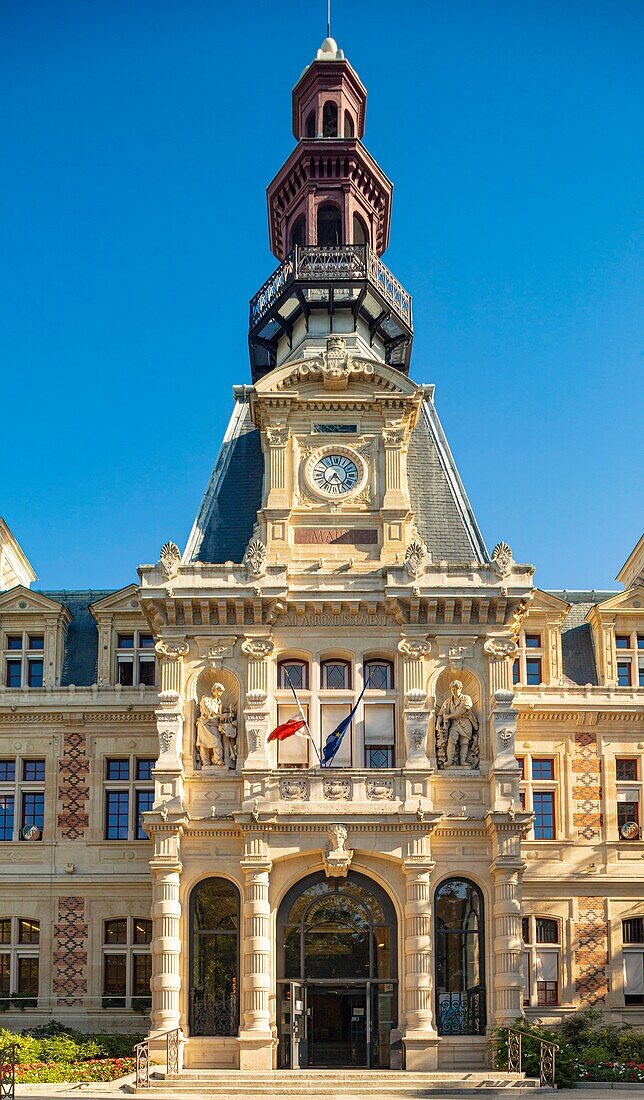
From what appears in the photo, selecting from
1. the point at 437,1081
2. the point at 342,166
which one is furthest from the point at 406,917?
the point at 342,166

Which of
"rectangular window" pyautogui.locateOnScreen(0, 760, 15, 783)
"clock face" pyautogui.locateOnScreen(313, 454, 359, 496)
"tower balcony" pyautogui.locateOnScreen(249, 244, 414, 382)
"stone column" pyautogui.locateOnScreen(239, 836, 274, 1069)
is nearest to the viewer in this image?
"stone column" pyautogui.locateOnScreen(239, 836, 274, 1069)

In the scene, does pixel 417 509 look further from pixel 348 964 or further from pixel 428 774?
pixel 348 964

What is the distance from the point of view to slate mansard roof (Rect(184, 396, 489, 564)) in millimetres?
49562

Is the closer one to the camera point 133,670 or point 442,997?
point 442,997

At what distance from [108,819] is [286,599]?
10893 millimetres

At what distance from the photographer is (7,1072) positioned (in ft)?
129

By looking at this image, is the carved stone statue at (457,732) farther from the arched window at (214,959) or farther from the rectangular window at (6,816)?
the rectangular window at (6,816)

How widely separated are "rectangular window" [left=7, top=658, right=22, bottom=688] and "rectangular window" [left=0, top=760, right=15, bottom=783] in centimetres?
272

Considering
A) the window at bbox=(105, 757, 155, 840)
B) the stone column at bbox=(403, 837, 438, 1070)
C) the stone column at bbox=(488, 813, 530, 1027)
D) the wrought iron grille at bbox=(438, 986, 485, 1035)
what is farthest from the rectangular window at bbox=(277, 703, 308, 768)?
the wrought iron grille at bbox=(438, 986, 485, 1035)

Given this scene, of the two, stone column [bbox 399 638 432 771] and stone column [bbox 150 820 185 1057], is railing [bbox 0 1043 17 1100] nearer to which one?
stone column [bbox 150 820 185 1057]

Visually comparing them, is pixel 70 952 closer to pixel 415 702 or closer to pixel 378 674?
pixel 378 674

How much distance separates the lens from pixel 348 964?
44031 mm

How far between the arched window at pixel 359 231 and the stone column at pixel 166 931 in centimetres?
2533

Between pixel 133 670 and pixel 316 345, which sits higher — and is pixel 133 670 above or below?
below
